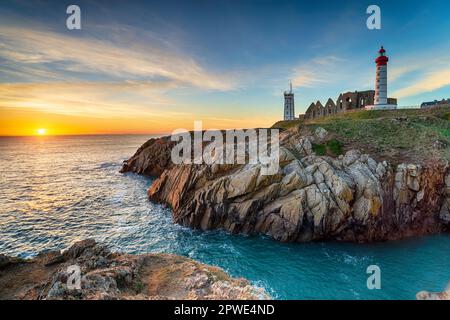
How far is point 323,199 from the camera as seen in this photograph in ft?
74.4

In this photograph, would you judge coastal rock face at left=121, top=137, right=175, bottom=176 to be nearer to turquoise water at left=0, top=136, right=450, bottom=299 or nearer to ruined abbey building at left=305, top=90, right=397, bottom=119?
turquoise water at left=0, top=136, right=450, bottom=299

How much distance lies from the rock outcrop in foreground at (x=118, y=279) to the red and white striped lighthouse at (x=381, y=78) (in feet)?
193

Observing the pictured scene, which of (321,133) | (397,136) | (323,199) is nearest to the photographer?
(323,199)

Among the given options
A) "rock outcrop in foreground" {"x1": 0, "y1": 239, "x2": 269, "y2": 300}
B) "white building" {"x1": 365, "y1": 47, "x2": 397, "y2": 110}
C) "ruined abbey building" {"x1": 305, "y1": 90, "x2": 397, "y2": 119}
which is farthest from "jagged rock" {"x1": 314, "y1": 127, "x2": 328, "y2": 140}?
"ruined abbey building" {"x1": 305, "y1": 90, "x2": 397, "y2": 119}

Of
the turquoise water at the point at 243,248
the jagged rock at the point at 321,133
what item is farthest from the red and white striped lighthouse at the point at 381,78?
the turquoise water at the point at 243,248

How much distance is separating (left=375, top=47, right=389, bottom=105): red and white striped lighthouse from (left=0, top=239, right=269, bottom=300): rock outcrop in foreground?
5876 cm

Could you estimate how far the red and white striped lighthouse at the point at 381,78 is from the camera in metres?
51.4

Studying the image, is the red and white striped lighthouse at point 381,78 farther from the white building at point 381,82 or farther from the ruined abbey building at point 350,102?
the ruined abbey building at point 350,102

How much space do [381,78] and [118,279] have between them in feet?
209

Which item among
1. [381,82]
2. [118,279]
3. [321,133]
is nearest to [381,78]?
[381,82]

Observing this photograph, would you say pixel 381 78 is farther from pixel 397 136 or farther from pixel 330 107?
pixel 397 136
